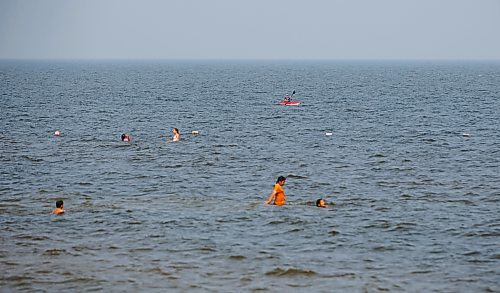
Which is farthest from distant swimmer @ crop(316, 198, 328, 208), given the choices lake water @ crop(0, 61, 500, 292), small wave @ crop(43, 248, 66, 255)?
small wave @ crop(43, 248, 66, 255)

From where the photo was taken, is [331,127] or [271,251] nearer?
[271,251]

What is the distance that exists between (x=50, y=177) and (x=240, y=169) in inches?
483

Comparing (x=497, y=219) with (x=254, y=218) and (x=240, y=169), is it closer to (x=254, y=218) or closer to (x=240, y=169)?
(x=254, y=218)

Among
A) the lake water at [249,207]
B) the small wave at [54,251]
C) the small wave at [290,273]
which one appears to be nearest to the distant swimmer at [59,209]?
the lake water at [249,207]

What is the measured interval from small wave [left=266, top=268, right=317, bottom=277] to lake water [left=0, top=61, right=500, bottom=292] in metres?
0.04

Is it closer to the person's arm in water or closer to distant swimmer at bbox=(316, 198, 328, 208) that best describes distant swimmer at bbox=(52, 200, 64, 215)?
the person's arm in water

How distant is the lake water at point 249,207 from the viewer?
22859 mm

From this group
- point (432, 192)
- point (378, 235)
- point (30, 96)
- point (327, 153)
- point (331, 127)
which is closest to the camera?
point (378, 235)

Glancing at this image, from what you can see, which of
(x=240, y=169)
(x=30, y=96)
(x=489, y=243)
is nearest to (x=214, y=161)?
(x=240, y=169)

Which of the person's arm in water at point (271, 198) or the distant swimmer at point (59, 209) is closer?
the distant swimmer at point (59, 209)

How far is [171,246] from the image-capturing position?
85.3 feet

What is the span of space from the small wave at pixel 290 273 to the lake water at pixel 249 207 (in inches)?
1.4

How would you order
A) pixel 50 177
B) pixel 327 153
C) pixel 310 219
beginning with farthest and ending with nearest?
pixel 327 153 < pixel 50 177 < pixel 310 219

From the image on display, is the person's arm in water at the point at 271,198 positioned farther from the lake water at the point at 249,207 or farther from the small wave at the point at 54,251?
the small wave at the point at 54,251
